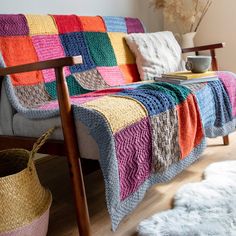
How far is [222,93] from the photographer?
1.54 meters

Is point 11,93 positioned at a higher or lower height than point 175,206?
higher

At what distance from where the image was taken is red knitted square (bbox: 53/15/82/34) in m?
1.59

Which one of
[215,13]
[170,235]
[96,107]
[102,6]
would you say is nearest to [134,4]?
[102,6]

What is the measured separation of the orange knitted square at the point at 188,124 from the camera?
1.24m

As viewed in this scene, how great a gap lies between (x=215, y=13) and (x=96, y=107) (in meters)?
1.80

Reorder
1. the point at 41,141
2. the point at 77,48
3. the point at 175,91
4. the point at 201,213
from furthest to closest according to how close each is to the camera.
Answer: the point at 77,48, the point at 175,91, the point at 201,213, the point at 41,141

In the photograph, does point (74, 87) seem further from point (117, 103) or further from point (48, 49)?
point (117, 103)

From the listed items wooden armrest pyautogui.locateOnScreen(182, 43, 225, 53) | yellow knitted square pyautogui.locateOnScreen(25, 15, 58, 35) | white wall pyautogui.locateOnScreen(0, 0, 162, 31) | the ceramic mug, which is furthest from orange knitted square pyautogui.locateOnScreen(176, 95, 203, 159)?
white wall pyautogui.locateOnScreen(0, 0, 162, 31)

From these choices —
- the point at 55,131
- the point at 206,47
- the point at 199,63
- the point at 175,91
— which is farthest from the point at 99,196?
the point at 206,47

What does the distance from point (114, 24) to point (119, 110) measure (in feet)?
3.48

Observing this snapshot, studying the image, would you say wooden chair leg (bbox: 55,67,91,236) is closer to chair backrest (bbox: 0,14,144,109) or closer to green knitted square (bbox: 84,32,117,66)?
chair backrest (bbox: 0,14,144,109)

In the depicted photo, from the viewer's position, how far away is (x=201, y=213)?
1.14 meters

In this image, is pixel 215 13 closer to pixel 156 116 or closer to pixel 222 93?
pixel 222 93

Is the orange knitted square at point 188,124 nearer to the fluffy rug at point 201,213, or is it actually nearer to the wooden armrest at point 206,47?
the fluffy rug at point 201,213
